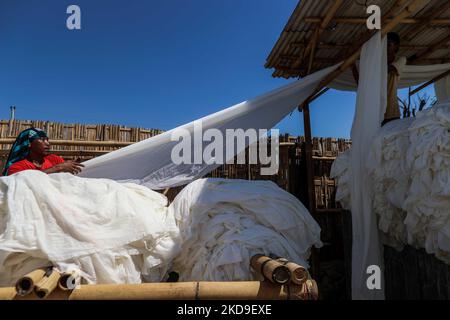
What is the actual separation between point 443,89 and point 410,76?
58 centimetres

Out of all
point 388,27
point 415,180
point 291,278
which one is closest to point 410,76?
point 388,27

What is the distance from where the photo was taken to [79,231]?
181 centimetres

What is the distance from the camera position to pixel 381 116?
2691 mm

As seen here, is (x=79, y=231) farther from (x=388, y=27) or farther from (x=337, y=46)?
(x=337, y=46)

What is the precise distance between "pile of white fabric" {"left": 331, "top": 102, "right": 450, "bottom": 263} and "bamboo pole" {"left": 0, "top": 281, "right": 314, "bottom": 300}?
0.91 m

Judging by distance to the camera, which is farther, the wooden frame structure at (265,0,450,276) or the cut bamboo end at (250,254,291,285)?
the wooden frame structure at (265,0,450,276)

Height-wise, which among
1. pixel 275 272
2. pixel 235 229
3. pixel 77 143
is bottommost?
pixel 275 272

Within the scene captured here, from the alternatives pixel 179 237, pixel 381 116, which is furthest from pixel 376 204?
pixel 179 237

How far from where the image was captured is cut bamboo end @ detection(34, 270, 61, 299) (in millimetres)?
1455

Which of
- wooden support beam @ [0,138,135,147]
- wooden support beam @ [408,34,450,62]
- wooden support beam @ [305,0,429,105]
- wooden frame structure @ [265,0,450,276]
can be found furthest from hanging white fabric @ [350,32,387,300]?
wooden support beam @ [0,138,135,147]

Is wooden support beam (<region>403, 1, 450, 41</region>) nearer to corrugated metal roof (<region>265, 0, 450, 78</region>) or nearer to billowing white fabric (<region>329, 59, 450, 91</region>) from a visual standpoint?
corrugated metal roof (<region>265, 0, 450, 78</region>)

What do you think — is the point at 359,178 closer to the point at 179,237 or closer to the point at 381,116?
the point at 381,116
